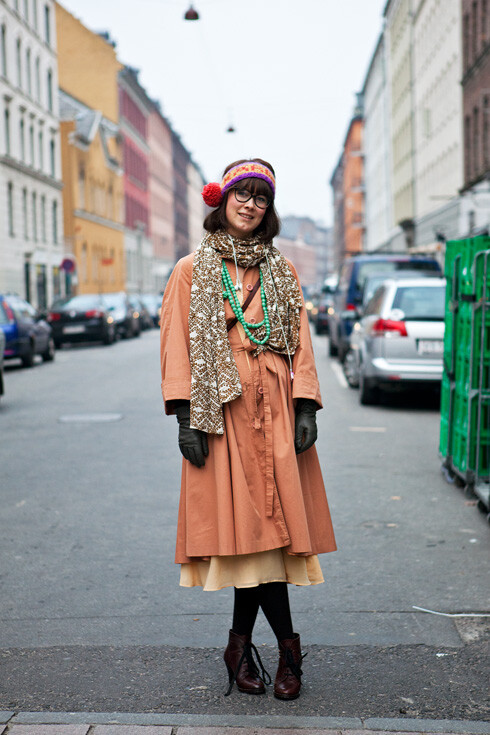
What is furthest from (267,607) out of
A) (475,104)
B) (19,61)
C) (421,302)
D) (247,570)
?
(19,61)

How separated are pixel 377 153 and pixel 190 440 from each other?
81.9 m

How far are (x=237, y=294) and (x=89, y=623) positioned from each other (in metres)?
1.78

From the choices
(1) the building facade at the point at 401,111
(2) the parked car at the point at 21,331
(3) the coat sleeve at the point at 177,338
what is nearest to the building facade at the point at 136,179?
(1) the building facade at the point at 401,111

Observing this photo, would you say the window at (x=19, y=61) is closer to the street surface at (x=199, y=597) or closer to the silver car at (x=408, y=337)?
the silver car at (x=408, y=337)

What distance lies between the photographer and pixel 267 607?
12.7 feet

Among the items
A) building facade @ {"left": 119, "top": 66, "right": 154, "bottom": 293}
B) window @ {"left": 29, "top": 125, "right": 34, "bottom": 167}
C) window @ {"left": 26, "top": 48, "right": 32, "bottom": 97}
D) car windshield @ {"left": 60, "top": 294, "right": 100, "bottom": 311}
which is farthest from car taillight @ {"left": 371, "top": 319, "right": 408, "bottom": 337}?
building facade @ {"left": 119, "top": 66, "right": 154, "bottom": 293}

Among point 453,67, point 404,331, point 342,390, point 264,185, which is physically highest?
point 453,67

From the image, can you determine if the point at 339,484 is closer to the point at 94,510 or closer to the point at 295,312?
the point at 94,510

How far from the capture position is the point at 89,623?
4762 millimetres

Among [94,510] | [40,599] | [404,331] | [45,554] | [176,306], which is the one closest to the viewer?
[176,306]

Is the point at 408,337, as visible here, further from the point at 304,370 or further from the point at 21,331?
the point at 21,331

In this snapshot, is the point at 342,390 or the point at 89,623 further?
the point at 342,390

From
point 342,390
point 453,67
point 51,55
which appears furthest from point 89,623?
point 51,55

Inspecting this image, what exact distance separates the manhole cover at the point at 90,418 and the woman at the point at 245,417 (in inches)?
336
